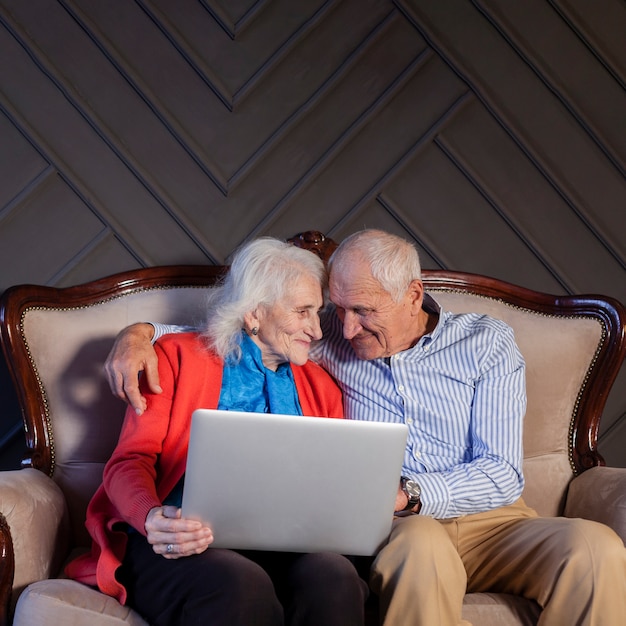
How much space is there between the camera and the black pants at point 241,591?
1.37 metres

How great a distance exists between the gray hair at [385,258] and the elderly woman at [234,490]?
86 millimetres

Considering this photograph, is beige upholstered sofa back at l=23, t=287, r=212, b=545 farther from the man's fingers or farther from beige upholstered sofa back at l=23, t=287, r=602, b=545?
the man's fingers

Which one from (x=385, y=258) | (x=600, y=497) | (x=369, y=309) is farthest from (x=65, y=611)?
(x=600, y=497)

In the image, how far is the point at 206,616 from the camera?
1.36m

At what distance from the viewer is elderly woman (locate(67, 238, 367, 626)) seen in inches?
54.9

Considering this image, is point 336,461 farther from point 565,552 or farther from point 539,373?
point 539,373

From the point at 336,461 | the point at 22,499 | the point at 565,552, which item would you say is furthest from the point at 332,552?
the point at 22,499

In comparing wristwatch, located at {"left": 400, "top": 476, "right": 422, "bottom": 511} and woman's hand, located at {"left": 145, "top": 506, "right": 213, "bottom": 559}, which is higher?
woman's hand, located at {"left": 145, "top": 506, "right": 213, "bottom": 559}

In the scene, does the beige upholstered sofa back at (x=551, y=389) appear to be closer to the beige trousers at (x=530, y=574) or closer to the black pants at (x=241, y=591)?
the beige trousers at (x=530, y=574)

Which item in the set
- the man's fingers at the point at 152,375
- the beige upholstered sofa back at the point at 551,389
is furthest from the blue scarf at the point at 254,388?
the beige upholstered sofa back at the point at 551,389

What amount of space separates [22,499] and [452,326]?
3.47 feet

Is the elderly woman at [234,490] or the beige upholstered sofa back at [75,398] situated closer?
the elderly woman at [234,490]

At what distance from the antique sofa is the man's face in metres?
0.27

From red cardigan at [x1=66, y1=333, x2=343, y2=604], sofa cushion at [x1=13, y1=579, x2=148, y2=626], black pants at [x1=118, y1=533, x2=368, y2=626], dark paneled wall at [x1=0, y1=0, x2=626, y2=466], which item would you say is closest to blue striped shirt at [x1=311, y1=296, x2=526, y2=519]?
red cardigan at [x1=66, y1=333, x2=343, y2=604]
